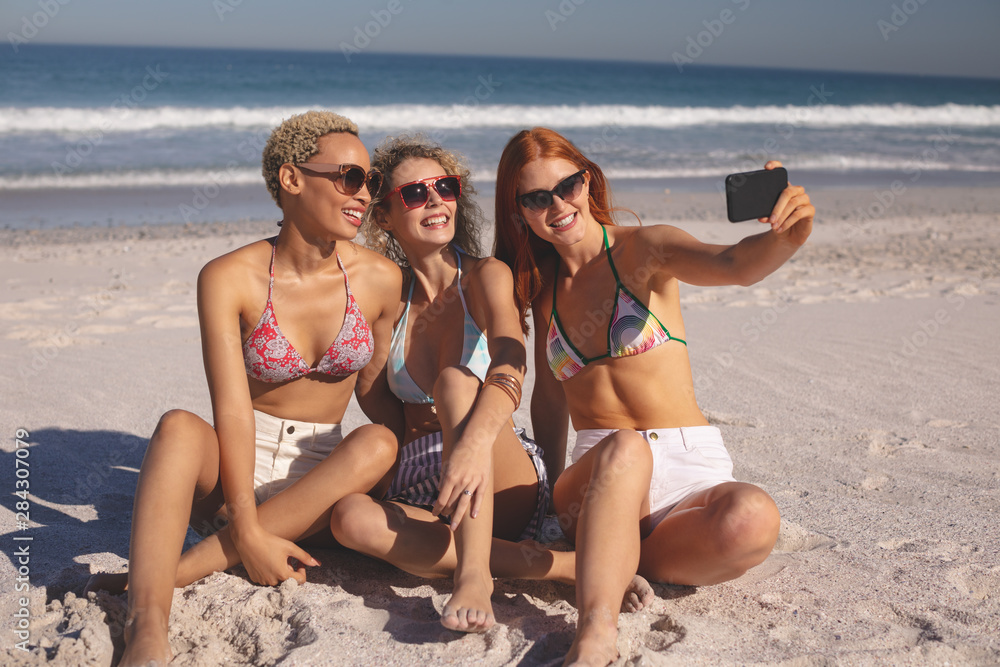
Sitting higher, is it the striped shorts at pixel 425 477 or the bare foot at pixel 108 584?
the striped shorts at pixel 425 477

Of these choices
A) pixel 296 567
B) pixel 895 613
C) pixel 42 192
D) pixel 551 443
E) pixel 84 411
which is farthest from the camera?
pixel 42 192

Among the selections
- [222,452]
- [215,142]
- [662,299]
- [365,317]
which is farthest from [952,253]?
[215,142]

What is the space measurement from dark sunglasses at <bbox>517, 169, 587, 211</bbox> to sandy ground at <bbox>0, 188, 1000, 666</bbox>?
133 cm

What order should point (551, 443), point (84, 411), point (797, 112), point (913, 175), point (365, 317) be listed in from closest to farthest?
point (365, 317) < point (551, 443) < point (84, 411) < point (913, 175) < point (797, 112)

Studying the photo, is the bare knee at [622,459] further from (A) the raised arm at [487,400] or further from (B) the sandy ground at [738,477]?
(B) the sandy ground at [738,477]

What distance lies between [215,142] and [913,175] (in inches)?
596

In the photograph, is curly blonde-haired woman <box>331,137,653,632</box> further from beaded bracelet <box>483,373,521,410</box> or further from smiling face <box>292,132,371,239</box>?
smiling face <box>292,132,371,239</box>

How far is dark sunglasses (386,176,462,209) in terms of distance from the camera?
2889mm

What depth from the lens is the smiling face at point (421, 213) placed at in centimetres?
292

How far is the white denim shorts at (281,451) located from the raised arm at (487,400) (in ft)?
2.57

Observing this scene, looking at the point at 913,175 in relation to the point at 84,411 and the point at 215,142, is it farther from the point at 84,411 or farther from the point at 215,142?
the point at 84,411

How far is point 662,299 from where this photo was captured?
2.80 metres

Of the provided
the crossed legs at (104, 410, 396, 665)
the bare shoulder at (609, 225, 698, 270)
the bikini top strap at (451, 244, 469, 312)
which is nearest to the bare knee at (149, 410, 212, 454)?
the crossed legs at (104, 410, 396, 665)

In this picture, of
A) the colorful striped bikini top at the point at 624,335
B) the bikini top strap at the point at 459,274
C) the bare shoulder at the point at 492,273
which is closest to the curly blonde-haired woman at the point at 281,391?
the bikini top strap at the point at 459,274
